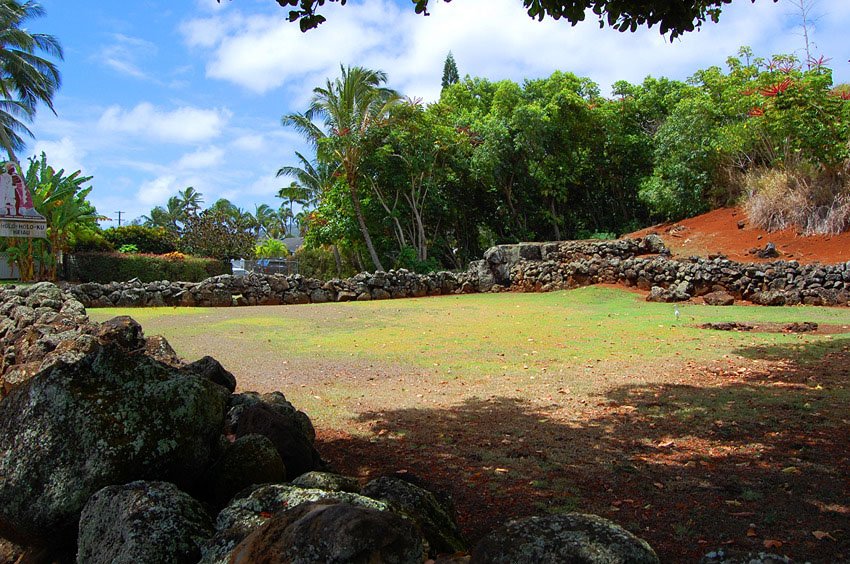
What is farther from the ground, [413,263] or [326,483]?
[413,263]

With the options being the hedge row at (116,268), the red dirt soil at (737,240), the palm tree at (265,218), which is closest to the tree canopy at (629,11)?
the red dirt soil at (737,240)

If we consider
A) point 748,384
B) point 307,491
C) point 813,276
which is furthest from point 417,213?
point 307,491

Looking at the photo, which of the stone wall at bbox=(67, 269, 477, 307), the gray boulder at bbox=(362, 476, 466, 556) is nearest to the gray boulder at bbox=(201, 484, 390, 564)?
the gray boulder at bbox=(362, 476, 466, 556)

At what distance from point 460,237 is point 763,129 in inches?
554

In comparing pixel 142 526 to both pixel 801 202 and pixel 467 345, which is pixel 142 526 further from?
pixel 801 202

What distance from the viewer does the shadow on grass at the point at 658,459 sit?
11.0ft

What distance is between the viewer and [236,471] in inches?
129

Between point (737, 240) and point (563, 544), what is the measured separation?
1962cm

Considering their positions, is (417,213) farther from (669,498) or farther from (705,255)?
(669,498)

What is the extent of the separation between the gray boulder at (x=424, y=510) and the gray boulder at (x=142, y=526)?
0.77 metres

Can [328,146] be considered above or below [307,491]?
above

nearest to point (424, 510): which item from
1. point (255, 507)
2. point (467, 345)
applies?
point (255, 507)

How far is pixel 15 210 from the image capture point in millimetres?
18797

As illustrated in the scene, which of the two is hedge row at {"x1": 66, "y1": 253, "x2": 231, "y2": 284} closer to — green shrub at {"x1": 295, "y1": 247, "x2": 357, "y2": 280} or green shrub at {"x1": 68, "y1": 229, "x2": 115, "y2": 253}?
green shrub at {"x1": 68, "y1": 229, "x2": 115, "y2": 253}
